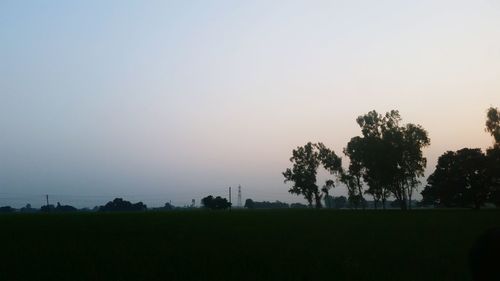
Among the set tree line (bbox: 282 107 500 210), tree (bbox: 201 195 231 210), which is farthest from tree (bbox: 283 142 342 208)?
tree (bbox: 201 195 231 210)

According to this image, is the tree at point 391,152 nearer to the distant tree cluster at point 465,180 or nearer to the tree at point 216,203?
the distant tree cluster at point 465,180

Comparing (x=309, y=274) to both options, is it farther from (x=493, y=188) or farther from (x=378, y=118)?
(x=493, y=188)

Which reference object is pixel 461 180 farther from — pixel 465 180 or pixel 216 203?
pixel 216 203

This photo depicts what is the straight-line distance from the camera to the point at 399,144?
3420 inches

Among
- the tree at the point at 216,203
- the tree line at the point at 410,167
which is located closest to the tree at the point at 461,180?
the tree line at the point at 410,167

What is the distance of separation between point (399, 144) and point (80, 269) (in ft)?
261

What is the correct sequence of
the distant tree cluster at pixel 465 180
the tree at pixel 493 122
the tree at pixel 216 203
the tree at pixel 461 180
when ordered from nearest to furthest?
the tree at pixel 493 122 < the distant tree cluster at pixel 465 180 < the tree at pixel 461 180 < the tree at pixel 216 203

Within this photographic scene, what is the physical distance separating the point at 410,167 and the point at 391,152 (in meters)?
4.30

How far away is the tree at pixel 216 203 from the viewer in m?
167

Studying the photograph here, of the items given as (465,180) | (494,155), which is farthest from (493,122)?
(465,180)

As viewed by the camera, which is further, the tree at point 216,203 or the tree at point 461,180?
the tree at point 216,203

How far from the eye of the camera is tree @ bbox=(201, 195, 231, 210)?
6570 inches

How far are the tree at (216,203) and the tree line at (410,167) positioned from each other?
6745cm

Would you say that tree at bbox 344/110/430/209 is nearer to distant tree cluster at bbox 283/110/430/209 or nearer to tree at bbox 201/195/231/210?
distant tree cluster at bbox 283/110/430/209
